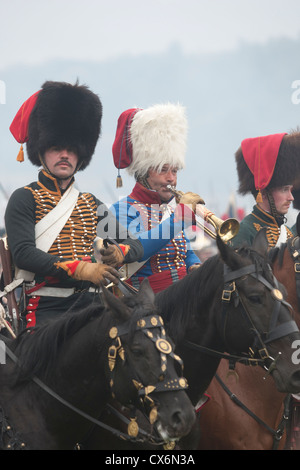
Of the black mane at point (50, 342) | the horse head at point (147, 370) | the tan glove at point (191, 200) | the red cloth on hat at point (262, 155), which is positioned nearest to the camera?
the horse head at point (147, 370)

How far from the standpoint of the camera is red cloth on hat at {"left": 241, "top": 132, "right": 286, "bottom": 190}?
7.33m

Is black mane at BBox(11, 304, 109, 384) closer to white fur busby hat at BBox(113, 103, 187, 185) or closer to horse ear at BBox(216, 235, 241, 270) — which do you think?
horse ear at BBox(216, 235, 241, 270)

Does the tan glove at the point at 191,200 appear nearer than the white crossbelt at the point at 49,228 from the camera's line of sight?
No

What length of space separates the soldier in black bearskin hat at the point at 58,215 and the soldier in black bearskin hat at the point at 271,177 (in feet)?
6.15

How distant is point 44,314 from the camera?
5324 mm

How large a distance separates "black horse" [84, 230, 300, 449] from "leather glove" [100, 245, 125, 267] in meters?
0.42

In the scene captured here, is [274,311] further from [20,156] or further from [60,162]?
[20,156]

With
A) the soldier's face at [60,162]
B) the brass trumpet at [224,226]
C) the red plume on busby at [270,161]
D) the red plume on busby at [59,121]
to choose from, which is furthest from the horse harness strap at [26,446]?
the red plume on busby at [270,161]

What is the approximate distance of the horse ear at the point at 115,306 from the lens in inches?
163

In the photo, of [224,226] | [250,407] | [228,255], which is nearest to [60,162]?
[224,226]

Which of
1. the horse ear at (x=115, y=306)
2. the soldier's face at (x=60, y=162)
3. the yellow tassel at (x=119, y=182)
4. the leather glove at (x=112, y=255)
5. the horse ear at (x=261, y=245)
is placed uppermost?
the soldier's face at (x=60, y=162)

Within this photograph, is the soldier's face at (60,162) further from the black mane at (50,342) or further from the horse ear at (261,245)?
the horse ear at (261,245)

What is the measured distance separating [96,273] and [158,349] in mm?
990
